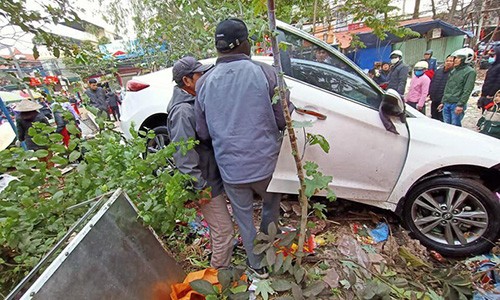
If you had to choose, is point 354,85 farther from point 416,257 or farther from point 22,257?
point 22,257

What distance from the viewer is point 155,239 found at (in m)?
1.62

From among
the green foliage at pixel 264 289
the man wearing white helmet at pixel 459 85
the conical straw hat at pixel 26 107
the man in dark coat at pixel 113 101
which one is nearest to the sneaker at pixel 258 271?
the green foliage at pixel 264 289

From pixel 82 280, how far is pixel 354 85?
94.8 inches

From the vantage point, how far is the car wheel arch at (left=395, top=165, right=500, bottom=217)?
7.49 feet

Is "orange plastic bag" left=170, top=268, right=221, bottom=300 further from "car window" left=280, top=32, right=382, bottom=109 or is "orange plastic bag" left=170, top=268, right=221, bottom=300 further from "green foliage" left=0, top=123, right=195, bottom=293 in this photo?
"car window" left=280, top=32, right=382, bottom=109

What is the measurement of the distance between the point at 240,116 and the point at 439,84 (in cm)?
542

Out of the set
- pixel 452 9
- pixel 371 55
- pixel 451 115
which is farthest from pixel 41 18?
pixel 452 9

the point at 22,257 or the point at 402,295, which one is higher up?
the point at 22,257

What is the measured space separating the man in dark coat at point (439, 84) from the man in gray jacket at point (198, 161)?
5.26m

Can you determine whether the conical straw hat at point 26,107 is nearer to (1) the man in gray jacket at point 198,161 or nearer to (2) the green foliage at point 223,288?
(1) the man in gray jacket at point 198,161

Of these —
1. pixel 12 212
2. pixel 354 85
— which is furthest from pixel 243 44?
pixel 12 212

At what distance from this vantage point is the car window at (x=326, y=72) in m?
2.40

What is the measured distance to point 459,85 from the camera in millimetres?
4648

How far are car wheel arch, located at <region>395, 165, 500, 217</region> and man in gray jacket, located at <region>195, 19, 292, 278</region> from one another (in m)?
1.49
